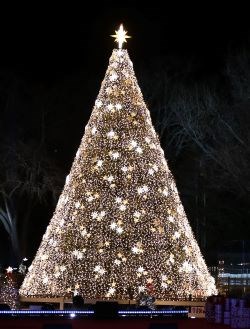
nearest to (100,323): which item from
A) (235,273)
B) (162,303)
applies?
(162,303)

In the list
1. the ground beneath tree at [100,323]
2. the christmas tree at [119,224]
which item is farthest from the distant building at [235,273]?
the ground beneath tree at [100,323]

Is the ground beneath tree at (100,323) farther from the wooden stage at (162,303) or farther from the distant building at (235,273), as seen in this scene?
the distant building at (235,273)

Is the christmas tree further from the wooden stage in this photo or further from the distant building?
→ the distant building

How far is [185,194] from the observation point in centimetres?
3853

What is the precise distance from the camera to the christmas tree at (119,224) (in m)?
20.8

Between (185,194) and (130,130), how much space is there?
17.1 meters

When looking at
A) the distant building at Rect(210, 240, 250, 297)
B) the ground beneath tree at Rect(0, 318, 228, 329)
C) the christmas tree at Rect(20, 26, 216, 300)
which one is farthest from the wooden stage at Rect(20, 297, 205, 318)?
the distant building at Rect(210, 240, 250, 297)

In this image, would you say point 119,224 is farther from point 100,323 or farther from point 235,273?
point 235,273

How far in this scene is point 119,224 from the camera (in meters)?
21.1

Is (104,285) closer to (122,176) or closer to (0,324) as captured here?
(122,176)

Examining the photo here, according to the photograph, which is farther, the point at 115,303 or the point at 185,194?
the point at 185,194

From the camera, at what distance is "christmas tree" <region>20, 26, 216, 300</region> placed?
20.8m

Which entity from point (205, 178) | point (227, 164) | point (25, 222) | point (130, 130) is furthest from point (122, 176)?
point (25, 222)

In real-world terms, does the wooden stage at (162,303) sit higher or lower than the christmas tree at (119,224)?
lower
